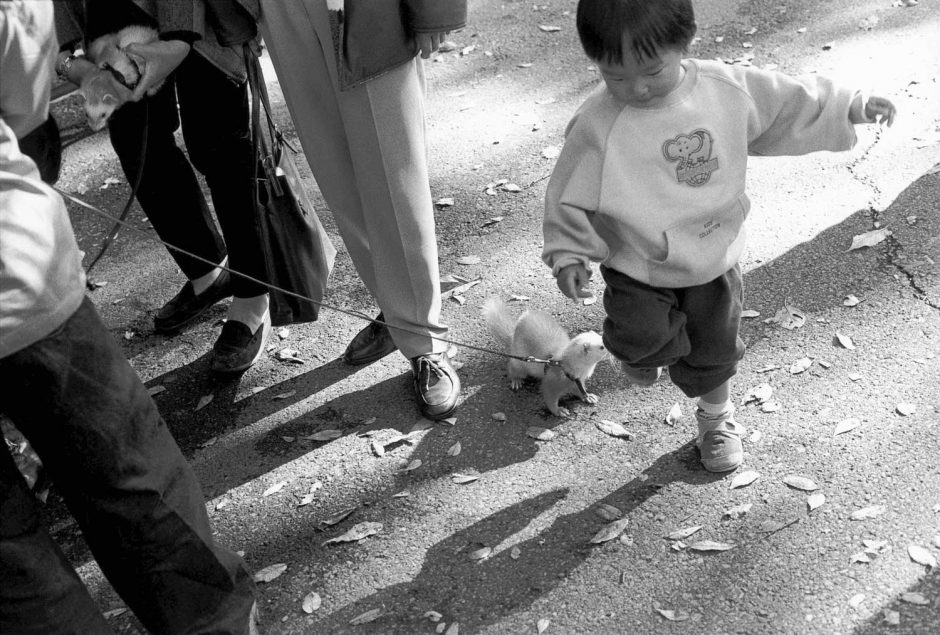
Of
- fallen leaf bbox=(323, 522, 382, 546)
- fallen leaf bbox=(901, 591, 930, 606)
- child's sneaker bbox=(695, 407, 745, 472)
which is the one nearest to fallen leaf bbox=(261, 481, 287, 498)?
fallen leaf bbox=(323, 522, 382, 546)

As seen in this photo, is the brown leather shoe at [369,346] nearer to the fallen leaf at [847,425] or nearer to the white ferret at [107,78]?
the white ferret at [107,78]

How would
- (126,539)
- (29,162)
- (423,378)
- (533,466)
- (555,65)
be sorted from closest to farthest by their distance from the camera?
(29,162), (126,539), (533,466), (423,378), (555,65)

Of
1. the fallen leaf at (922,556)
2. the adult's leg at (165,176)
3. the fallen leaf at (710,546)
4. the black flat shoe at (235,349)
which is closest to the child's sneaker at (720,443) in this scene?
the fallen leaf at (710,546)

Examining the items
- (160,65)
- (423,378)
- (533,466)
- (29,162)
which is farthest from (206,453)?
(29,162)

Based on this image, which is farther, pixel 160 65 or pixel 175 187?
pixel 175 187

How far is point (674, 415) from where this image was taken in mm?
3062

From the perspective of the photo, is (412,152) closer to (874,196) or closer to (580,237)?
(580,237)

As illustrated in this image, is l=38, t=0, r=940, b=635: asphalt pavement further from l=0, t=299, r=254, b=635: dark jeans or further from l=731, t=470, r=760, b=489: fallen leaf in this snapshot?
l=0, t=299, r=254, b=635: dark jeans

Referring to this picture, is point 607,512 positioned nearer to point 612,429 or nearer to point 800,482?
point 612,429

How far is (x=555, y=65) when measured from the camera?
18.0ft

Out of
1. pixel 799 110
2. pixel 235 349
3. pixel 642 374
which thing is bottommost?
pixel 235 349

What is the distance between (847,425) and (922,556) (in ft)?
1.83

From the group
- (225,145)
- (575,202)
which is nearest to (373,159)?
(225,145)

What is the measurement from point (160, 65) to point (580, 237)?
119cm
